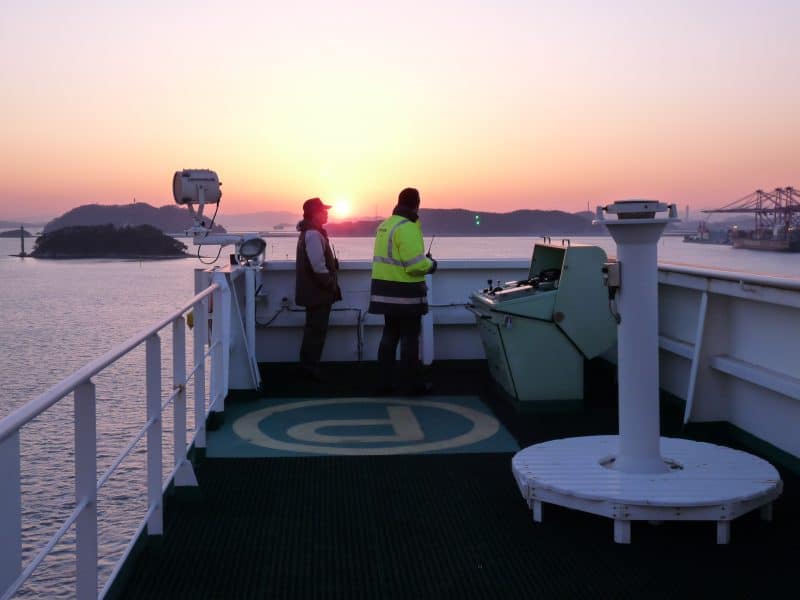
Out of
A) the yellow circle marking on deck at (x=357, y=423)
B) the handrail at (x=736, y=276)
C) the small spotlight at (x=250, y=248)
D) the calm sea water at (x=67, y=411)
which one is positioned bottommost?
the calm sea water at (x=67, y=411)

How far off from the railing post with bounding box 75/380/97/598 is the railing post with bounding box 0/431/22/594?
790 mm

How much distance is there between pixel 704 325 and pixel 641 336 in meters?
1.92

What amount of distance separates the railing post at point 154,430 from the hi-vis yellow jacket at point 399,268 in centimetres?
357

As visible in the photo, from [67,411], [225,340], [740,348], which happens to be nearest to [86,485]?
[225,340]

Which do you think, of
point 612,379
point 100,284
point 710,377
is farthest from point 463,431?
point 100,284

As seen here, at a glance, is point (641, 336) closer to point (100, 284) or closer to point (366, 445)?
point (366, 445)

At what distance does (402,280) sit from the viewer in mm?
7395

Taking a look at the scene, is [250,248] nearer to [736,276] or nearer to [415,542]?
[736,276]

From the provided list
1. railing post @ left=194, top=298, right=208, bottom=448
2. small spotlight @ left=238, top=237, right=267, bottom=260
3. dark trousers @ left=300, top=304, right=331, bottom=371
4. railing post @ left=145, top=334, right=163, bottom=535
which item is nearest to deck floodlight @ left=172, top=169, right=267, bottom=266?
small spotlight @ left=238, top=237, right=267, bottom=260

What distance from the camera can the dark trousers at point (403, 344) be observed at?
757 cm

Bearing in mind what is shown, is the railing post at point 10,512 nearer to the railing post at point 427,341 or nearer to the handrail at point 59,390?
the handrail at point 59,390

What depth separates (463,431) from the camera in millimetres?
6344

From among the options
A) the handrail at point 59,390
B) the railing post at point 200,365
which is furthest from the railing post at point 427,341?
the handrail at point 59,390

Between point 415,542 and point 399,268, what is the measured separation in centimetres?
352
